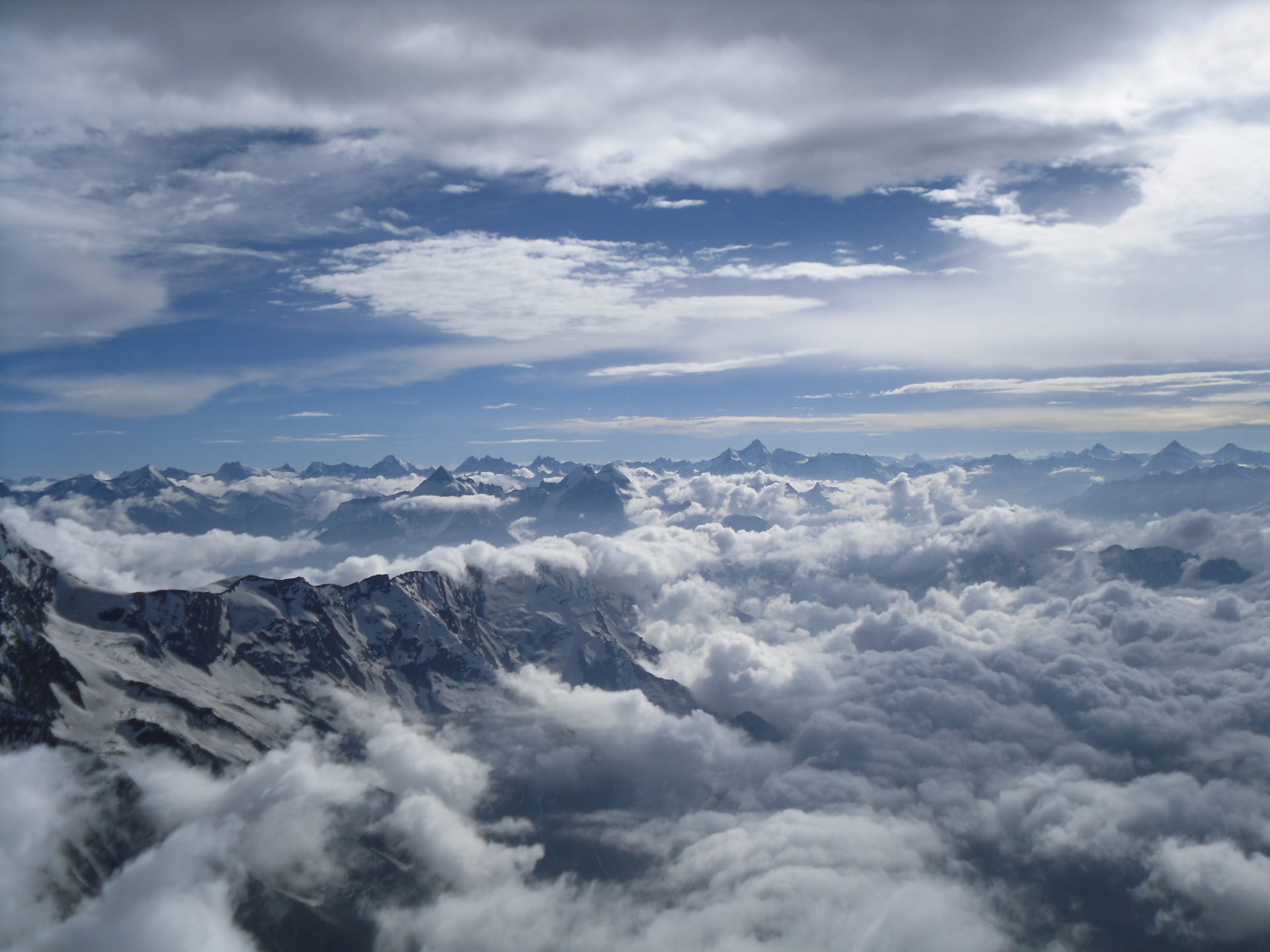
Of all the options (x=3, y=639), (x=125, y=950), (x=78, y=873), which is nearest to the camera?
(x=125, y=950)

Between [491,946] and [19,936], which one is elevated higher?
[19,936]

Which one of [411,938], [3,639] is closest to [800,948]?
[411,938]

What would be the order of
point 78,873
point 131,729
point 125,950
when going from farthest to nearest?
point 131,729 → point 78,873 → point 125,950

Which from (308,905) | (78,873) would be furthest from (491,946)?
(78,873)

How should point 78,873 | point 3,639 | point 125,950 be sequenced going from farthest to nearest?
1. point 3,639
2. point 78,873
3. point 125,950

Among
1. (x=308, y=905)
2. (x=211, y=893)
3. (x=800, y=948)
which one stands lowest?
(x=800, y=948)

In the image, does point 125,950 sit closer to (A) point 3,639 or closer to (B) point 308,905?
(B) point 308,905

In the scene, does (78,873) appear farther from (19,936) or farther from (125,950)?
(125,950)

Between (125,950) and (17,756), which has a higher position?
(17,756)

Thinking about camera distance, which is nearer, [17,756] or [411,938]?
[17,756]
